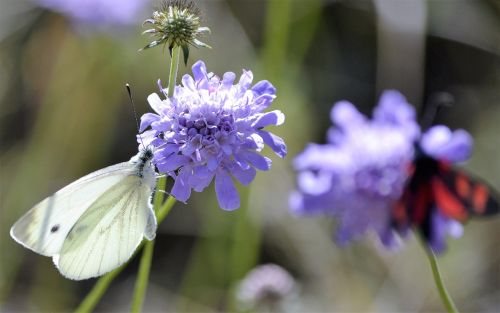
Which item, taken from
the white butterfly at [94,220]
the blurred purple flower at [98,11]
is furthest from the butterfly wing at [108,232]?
the blurred purple flower at [98,11]

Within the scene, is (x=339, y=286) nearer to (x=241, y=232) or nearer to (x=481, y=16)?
(x=241, y=232)

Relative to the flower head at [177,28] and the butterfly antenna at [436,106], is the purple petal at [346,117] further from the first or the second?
the flower head at [177,28]

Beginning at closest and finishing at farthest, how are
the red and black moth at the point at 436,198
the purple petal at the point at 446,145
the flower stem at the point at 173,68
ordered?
the flower stem at the point at 173,68 → the red and black moth at the point at 436,198 → the purple petal at the point at 446,145

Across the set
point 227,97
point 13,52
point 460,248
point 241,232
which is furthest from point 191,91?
point 13,52

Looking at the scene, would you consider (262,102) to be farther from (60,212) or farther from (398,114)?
(398,114)

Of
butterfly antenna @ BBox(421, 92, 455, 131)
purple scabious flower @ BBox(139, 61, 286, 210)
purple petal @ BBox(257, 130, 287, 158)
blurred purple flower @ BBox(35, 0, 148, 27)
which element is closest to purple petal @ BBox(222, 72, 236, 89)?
purple scabious flower @ BBox(139, 61, 286, 210)

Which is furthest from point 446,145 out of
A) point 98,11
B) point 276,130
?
point 98,11
